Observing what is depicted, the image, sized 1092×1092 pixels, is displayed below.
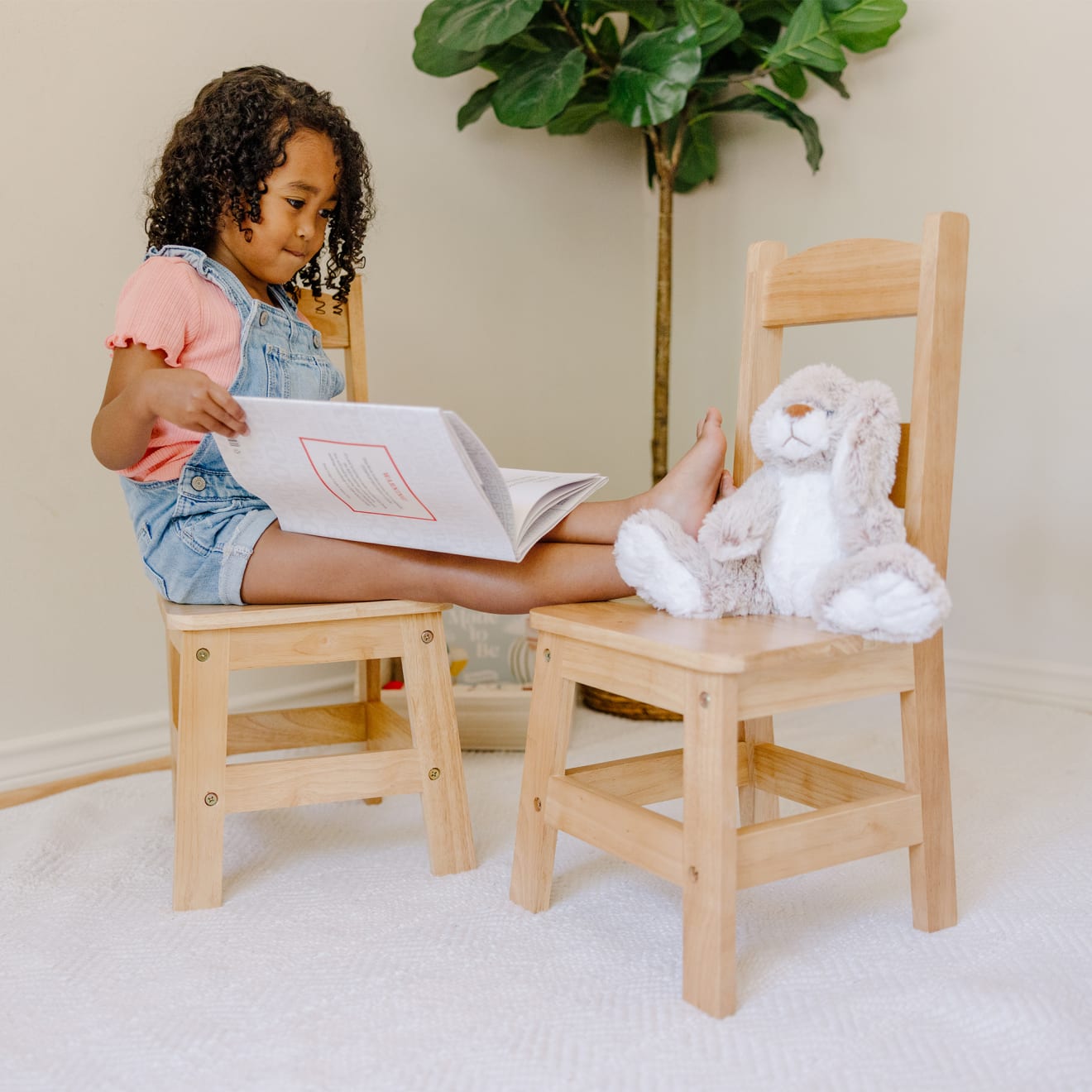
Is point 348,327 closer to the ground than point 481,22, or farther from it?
closer to the ground

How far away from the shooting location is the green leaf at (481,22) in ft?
4.87

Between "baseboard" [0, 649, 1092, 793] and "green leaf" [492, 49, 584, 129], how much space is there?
0.82 meters

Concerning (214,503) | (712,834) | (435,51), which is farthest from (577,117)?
(712,834)

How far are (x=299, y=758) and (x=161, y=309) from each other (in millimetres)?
449

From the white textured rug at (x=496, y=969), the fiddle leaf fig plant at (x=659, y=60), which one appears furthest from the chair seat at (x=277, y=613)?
the fiddle leaf fig plant at (x=659, y=60)

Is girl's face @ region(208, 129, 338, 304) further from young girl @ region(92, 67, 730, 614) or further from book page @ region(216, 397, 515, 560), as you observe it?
book page @ region(216, 397, 515, 560)

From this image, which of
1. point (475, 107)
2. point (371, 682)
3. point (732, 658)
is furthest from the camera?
point (475, 107)

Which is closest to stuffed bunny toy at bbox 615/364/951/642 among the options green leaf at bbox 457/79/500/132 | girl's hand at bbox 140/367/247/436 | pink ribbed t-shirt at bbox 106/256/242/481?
girl's hand at bbox 140/367/247/436

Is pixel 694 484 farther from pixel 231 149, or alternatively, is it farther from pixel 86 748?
pixel 86 748

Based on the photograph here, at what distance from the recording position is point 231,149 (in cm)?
112

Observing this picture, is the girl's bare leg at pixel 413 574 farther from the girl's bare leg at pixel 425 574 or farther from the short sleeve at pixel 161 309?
the short sleeve at pixel 161 309

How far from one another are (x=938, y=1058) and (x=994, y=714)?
3.22 ft

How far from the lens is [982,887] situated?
1.01 meters

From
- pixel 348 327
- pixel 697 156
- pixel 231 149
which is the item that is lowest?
pixel 348 327
